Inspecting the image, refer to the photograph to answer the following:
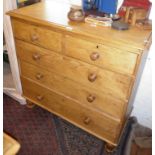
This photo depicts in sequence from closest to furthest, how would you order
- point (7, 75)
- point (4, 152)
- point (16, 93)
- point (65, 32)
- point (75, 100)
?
1. point (4, 152)
2. point (65, 32)
3. point (75, 100)
4. point (16, 93)
5. point (7, 75)

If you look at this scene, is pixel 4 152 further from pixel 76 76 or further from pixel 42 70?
pixel 42 70

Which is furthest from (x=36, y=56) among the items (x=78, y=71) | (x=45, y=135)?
(x=45, y=135)

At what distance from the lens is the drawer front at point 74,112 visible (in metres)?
1.43

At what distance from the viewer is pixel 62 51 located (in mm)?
1304

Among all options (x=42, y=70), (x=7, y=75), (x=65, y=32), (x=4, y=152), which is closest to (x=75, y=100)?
(x=42, y=70)

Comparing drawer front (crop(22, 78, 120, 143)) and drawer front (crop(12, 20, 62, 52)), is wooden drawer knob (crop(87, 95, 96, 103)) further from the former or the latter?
drawer front (crop(12, 20, 62, 52))

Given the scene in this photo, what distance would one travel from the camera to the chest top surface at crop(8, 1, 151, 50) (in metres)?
1.05

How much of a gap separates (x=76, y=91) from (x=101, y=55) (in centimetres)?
40

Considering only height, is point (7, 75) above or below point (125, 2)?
below

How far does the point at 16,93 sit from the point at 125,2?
1.43 metres

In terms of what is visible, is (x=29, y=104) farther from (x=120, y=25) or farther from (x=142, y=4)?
(x=142, y=4)

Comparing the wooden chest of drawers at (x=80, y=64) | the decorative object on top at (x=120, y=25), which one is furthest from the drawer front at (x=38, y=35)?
the decorative object on top at (x=120, y=25)

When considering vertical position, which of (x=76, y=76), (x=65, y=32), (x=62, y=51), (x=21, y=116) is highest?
(x=65, y=32)

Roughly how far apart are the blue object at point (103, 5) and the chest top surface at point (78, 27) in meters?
0.17
